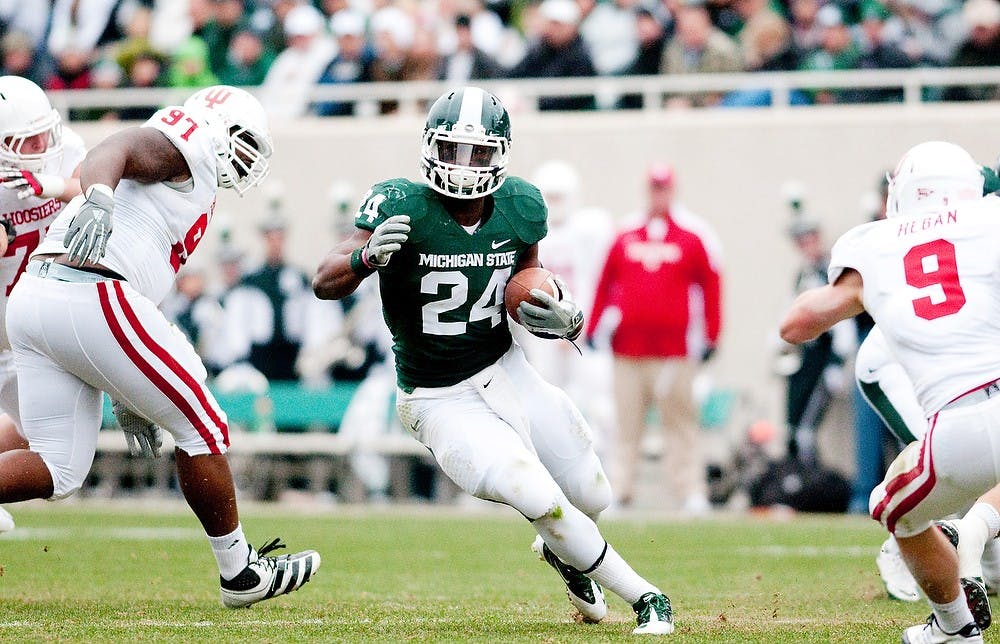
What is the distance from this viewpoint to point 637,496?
1179cm

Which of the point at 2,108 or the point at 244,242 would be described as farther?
the point at 244,242

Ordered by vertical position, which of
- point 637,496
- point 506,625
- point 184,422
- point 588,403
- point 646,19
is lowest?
point 637,496

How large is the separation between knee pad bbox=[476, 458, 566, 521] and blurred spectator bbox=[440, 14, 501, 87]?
8981mm

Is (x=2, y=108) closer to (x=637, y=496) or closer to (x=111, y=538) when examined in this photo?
(x=111, y=538)

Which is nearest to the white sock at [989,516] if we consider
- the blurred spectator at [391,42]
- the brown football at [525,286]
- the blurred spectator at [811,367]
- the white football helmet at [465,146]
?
the brown football at [525,286]

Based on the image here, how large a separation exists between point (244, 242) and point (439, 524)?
18.4 feet

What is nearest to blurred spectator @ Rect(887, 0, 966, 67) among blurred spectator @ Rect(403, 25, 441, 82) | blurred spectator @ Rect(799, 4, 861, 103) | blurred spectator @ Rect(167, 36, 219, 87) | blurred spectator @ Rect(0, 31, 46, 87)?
blurred spectator @ Rect(799, 4, 861, 103)

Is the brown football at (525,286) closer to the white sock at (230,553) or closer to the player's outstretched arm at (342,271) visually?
the player's outstretched arm at (342,271)

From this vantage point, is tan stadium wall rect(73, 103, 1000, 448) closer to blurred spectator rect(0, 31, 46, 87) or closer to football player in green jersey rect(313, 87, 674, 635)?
blurred spectator rect(0, 31, 46, 87)

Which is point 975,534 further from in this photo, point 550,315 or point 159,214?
point 159,214

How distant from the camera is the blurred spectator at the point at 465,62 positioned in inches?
535

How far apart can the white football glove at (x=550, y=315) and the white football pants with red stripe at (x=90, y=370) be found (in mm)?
1197

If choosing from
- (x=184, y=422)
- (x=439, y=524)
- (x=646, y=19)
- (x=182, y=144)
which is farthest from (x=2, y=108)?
(x=646, y=19)

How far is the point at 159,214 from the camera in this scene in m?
5.31
